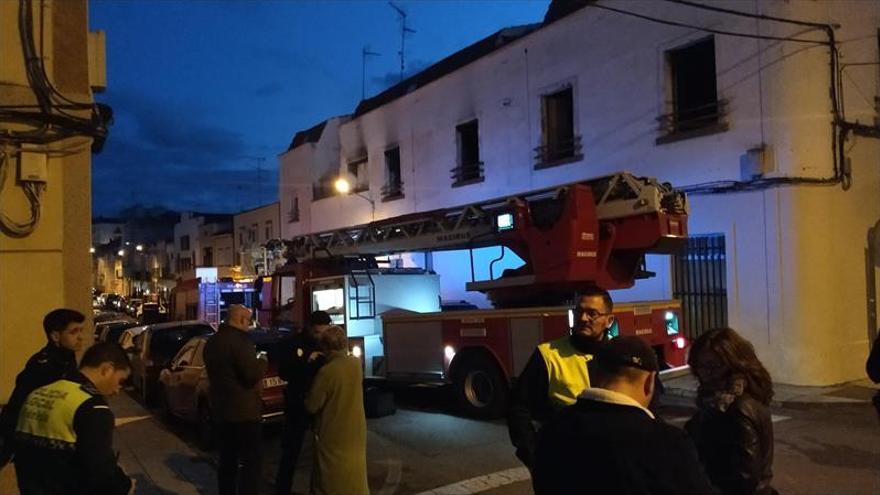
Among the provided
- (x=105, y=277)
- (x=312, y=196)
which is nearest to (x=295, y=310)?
(x=312, y=196)

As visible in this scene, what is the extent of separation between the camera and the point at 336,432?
4984 millimetres

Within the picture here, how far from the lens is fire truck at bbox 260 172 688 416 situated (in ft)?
30.3

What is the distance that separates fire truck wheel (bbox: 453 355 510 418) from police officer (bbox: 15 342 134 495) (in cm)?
713

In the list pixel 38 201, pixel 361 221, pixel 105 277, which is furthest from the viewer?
pixel 105 277

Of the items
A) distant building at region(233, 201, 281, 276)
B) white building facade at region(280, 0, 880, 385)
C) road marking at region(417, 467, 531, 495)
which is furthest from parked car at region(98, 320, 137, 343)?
road marking at region(417, 467, 531, 495)

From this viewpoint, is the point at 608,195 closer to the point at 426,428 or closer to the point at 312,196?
the point at 426,428

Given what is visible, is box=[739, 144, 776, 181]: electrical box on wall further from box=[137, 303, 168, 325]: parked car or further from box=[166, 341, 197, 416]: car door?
box=[137, 303, 168, 325]: parked car

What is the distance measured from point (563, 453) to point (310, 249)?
43.7ft

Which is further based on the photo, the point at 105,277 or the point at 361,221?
the point at 105,277

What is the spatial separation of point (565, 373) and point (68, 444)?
7.91 feet

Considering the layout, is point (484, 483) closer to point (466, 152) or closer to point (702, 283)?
point (702, 283)

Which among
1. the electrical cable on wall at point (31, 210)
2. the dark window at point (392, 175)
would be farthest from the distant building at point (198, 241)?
the electrical cable on wall at point (31, 210)

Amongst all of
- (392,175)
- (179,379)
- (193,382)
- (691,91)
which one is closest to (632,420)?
(193,382)

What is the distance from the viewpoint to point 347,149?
24812 mm
